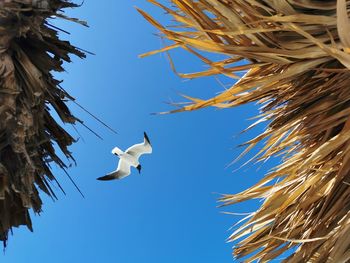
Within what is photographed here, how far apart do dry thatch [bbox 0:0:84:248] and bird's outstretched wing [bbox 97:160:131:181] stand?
2.78 metres

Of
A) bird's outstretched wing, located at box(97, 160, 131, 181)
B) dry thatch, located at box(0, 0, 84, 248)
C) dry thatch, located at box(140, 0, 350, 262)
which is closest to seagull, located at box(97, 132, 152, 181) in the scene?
bird's outstretched wing, located at box(97, 160, 131, 181)

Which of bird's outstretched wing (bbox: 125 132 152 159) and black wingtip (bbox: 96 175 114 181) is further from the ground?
bird's outstretched wing (bbox: 125 132 152 159)

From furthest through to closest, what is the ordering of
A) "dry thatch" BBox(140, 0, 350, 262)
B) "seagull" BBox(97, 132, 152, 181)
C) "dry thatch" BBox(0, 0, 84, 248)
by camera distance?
1. "seagull" BBox(97, 132, 152, 181)
2. "dry thatch" BBox(0, 0, 84, 248)
3. "dry thatch" BBox(140, 0, 350, 262)

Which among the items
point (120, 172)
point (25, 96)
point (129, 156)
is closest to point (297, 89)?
point (25, 96)

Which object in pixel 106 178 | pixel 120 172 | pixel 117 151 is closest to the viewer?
pixel 106 178

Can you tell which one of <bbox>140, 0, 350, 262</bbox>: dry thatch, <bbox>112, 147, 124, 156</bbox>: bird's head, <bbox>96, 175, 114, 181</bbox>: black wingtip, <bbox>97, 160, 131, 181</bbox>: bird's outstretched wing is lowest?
Answer: <bbox>140, 0, 350, 262</bbox>: dry thatch

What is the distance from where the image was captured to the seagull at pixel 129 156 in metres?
7.66

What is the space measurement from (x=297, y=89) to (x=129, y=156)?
5.60 metres

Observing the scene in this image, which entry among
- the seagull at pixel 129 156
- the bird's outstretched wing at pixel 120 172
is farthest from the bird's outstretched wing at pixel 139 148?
the bird's outstretched wing at pixel 120 172

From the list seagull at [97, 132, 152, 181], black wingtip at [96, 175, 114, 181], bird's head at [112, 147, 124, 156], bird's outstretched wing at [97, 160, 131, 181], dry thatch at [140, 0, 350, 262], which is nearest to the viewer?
dry thatch at [140, 0, 350, 262]

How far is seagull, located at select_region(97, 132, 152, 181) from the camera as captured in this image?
25.1 ft

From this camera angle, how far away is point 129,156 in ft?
27.7

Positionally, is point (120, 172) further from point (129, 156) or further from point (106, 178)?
point (129, 156)

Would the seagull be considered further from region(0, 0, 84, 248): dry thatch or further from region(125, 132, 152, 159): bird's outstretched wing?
region(0, 0, 84, 248): dry thatch
